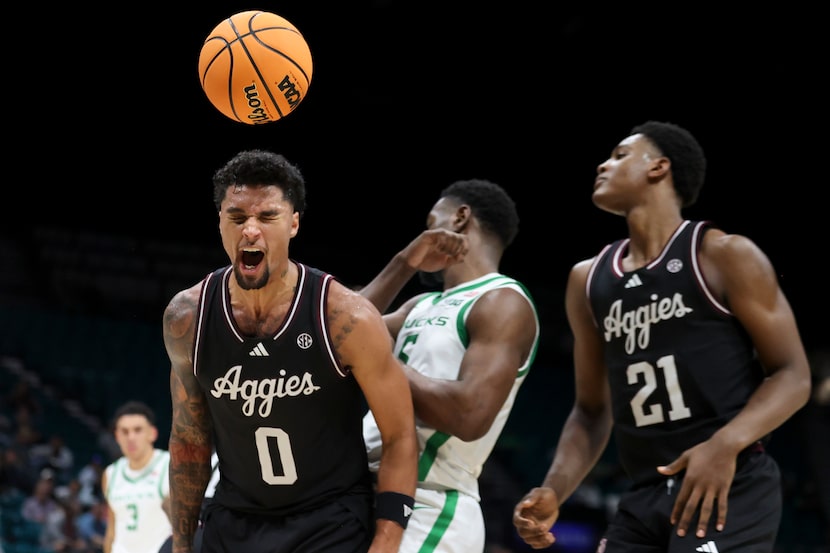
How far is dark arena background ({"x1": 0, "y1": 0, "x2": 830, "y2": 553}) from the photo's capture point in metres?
13.9

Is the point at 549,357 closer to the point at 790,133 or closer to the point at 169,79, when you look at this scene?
the point at 790,133

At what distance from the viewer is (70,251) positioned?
15.5 m

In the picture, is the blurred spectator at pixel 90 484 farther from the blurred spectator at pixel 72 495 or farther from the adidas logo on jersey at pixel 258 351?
the adidas logo on jersey at pixel 258 351

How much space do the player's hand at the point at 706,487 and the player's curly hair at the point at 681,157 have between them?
3.40 feet

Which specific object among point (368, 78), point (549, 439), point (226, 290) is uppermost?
point (368, 78)

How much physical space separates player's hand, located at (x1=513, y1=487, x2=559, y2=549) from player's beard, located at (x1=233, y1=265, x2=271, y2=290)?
1.21 meters

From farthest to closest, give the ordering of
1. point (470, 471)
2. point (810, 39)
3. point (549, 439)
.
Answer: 1. point (549, 439)
2. point (810, 39)
3. point (470, 471)

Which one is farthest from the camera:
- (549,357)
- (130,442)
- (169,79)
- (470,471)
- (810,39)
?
(549,357)

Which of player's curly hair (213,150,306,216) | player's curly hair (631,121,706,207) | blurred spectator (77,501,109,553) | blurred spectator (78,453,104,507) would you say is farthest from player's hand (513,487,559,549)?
blurred spectator (78,453,104,507)

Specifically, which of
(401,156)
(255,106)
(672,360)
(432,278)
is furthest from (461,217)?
(401,156)

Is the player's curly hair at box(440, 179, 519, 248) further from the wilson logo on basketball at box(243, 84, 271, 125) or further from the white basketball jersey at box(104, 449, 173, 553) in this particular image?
the white basketball jersey at box(104, 449, 173, 553)

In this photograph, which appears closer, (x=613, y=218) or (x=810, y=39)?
(x=810, y=39)

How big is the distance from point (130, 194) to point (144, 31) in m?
2.89

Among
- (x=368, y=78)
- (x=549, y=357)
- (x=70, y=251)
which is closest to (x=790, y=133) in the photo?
(x=549, y=357)
